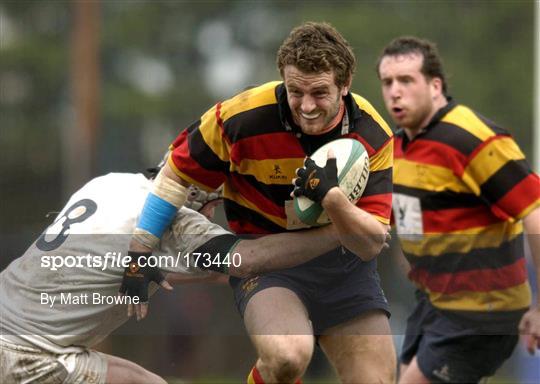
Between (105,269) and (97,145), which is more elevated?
(105,269)

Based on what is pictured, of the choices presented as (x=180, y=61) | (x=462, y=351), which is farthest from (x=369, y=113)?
(x=180, y=61)

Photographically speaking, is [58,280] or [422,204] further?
[422,204]

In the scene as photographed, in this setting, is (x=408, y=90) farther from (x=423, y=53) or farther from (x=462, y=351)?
(x=462, y=351)

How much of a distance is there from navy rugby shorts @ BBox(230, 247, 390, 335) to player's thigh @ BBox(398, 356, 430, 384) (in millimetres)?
1100

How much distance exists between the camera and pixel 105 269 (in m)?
4.86

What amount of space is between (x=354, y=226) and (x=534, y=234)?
1.36 metres

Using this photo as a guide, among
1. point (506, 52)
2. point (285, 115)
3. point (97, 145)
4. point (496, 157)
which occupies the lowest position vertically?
point (97, 145)

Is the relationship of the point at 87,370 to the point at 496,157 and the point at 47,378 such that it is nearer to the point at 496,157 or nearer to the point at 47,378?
the point at 47,378

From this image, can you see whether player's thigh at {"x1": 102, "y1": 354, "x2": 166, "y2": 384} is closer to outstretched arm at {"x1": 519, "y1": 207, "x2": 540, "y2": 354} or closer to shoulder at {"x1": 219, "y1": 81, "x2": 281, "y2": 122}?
shoulder at {"x1": 219, "y1": 81, "x2": 281, "y2": 122}

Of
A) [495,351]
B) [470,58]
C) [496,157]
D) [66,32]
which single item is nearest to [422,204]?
[496,157]

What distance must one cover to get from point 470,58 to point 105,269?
10.1 meters

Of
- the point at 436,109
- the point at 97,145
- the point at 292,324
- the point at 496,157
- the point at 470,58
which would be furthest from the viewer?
the point at 470,58

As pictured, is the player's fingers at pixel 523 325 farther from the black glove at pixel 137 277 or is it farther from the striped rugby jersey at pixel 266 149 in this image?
the black glove at pixel 137 277

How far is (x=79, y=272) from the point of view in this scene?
486 cm
